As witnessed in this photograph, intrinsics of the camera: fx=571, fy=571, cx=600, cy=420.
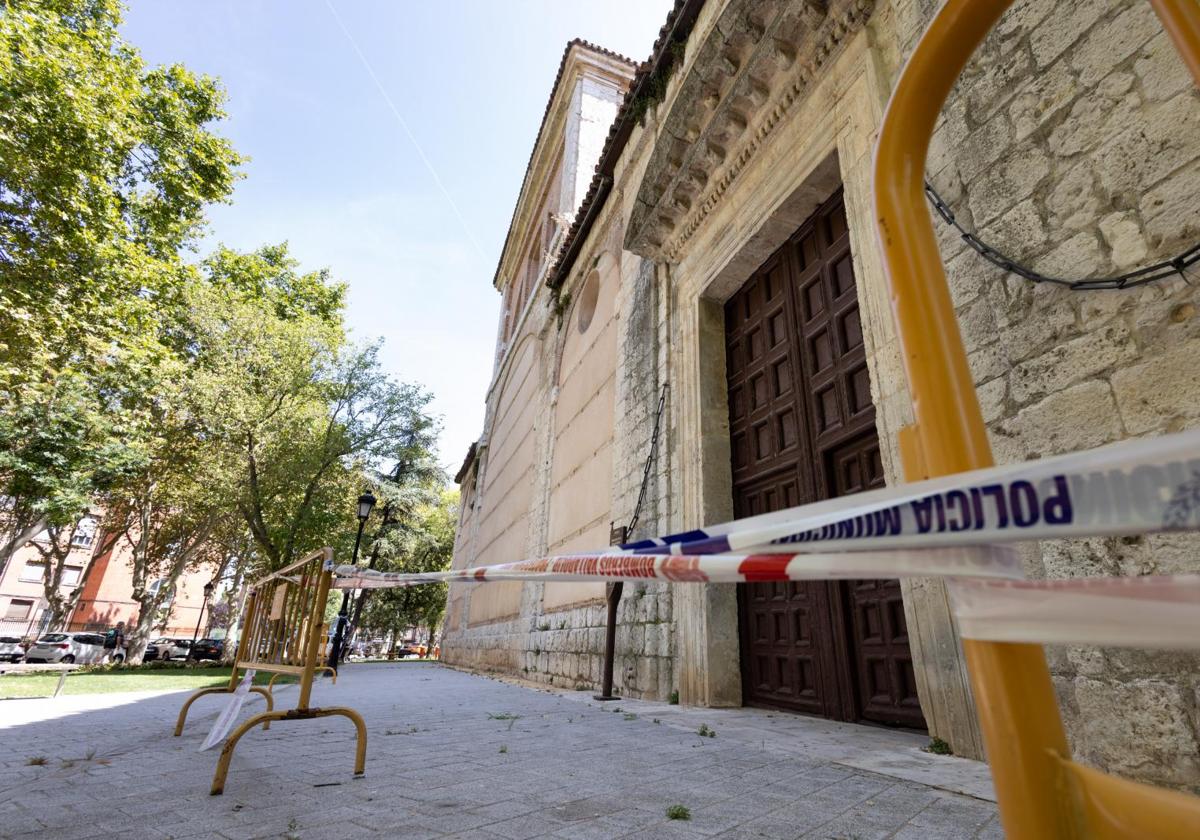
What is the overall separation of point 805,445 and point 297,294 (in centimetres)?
2469

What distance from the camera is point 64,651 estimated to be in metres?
23.1

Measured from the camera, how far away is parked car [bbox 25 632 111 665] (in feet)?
74.3

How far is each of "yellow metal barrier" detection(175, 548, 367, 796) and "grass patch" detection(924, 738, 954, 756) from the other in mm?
2999

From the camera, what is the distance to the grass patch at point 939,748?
3.07m

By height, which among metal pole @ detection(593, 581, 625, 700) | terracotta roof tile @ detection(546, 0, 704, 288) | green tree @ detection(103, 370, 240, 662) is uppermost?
terracotta roof tile @ detection(546, 0, 704, 288)

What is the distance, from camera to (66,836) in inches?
73.7

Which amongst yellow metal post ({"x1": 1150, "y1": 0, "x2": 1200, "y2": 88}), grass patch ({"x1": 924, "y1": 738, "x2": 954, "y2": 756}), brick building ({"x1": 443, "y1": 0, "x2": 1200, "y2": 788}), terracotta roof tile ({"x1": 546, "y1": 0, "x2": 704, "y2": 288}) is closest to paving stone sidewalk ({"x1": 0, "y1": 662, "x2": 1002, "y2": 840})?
grass patch ({"x1": 924, "y1": 738, "x2": 954, "y2": 756})

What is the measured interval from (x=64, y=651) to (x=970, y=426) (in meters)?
32.7

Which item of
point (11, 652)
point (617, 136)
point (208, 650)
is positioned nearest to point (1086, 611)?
point (617, 136)

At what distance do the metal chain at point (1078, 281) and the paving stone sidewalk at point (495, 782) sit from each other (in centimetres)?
223

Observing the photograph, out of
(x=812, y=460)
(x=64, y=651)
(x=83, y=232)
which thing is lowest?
(x=64, y=651)

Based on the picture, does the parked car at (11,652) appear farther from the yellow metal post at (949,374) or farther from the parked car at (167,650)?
the yellow metal post at (949,374)

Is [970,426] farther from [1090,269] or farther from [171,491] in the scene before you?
[171,491]

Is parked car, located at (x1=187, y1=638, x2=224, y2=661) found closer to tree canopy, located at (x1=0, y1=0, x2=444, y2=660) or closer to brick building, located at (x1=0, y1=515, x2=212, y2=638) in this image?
tree canopy, located at (x1=0, y1=0, x2=444, y2=660)
